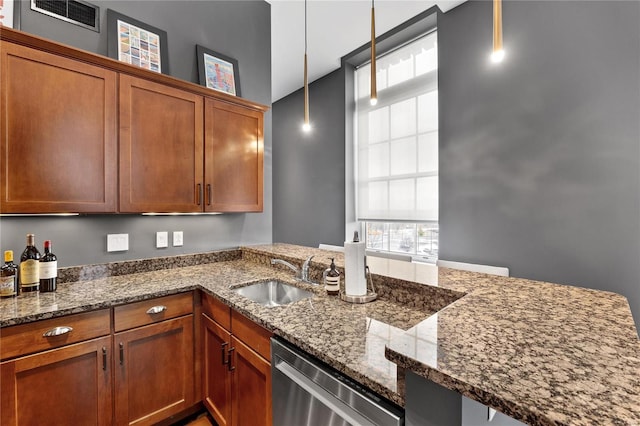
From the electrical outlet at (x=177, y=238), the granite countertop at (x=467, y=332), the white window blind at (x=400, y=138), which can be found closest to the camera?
the granite countertop at (x=467, y=332)

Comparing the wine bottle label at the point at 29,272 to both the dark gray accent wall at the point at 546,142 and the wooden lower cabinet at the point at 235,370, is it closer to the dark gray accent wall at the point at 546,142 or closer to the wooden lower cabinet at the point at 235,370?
the wooden lower cabinet at the point at 235,370

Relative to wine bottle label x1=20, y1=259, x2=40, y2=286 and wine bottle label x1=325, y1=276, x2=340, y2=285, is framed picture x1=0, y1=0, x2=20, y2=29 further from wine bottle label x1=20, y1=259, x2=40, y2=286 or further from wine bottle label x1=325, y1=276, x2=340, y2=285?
wine bottle label x1=325, y1=276, x2=340, y2=285

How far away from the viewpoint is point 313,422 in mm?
997

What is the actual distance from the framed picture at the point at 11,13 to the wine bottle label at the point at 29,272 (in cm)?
135

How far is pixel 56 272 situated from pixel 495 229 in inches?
124

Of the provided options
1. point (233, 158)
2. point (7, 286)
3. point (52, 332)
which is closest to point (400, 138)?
point (233, 158)

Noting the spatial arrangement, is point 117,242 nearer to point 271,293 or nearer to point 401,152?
point 271,293

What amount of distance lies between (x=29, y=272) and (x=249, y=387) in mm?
1343

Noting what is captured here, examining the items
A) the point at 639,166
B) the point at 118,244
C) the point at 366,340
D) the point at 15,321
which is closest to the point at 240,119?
the point at 118,244

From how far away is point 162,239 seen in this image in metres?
2.19

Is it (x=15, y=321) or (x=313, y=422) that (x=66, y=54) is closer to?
(x=15, y=321)

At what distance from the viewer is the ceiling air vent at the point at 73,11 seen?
1720mm

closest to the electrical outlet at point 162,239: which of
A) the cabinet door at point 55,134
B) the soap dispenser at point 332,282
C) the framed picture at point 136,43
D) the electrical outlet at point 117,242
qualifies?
the electrical outlet at point 117,242

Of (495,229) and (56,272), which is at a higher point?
(495,229)
